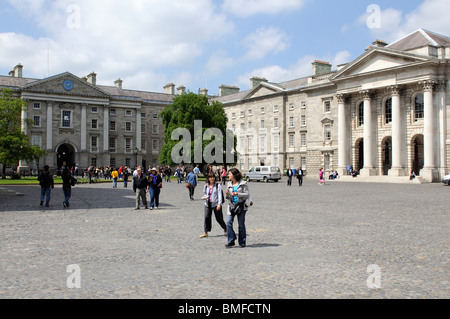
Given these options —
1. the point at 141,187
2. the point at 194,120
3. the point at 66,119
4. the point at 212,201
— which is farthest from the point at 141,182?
the point at 66,119

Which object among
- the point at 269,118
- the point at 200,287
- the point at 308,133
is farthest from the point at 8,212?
→ the point at 269,118

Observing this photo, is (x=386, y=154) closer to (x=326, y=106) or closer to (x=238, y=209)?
(x=326, y=106)

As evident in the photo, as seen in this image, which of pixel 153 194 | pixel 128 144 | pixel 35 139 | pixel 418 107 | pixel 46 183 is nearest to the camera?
pixel 153 194

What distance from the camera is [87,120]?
78000 millimetres

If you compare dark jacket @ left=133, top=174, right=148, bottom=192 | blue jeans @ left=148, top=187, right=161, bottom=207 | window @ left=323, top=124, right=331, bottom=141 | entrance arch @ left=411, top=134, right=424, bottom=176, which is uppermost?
window @ left=323, top=124, right=331, bottom=141

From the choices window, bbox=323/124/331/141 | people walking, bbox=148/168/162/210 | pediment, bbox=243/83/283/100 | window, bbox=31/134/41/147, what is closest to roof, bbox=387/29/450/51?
window, bbox=323/124/331/141

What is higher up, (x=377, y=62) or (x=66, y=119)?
(x=377, y=62)

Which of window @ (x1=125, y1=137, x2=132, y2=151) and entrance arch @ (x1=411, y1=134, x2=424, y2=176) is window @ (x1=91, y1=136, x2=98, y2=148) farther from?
entrance arch @ (x1=411, y1=134, x2=424, y2=176)

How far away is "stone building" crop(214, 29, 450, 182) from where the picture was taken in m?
45.9

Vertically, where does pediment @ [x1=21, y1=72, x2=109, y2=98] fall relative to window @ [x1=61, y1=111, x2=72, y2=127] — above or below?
above

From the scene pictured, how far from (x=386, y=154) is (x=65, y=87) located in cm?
5090

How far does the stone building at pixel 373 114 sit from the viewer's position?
4594 centimetres
